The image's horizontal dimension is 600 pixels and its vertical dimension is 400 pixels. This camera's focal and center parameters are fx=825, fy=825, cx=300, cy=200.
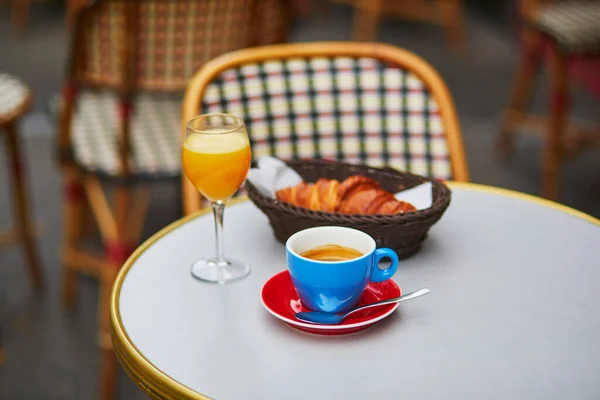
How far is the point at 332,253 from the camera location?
3.01 ft

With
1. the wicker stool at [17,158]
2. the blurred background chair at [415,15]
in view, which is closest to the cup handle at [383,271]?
the wicker stool at [17,158]

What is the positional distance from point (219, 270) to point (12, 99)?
1.40 m

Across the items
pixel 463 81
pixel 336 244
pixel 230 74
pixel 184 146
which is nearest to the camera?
pixel 336 244

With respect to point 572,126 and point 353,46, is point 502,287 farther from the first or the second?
point 572,126

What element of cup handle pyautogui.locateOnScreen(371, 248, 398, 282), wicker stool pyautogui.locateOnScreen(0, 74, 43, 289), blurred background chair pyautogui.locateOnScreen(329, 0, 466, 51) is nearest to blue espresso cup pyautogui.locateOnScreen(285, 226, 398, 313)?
cup handle pyautogui.locateOnScreen(371, 248, 398, 282)

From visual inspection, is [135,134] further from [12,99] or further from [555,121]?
[555,121]

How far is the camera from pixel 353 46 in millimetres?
1629

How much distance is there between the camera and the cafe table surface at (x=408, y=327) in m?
0.79

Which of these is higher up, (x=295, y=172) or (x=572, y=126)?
(x=295, y=172)

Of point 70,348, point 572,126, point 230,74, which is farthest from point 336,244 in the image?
point 572,126

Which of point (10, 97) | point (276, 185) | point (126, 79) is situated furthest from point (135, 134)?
point (276, 185)

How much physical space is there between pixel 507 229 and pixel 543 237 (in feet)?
0.16

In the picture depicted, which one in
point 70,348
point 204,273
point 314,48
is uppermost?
point 314,48

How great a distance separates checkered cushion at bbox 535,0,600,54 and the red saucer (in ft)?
6.55
